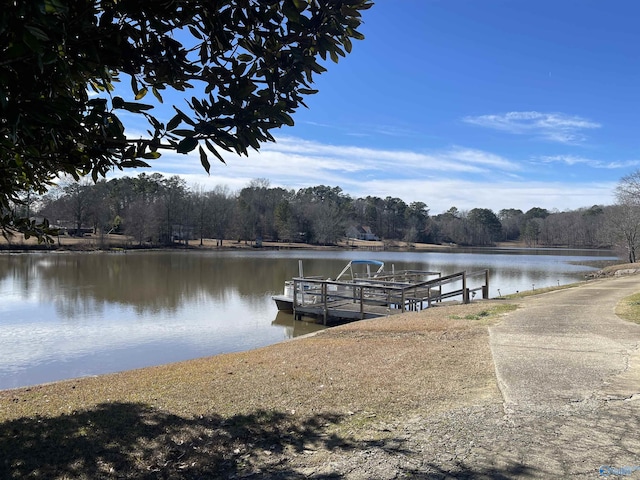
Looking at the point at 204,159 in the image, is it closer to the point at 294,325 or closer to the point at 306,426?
the point at 306,426

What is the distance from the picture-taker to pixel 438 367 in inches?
255

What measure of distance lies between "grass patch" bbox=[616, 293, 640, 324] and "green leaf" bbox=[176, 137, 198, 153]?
386 inches

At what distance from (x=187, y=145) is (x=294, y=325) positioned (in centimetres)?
1537

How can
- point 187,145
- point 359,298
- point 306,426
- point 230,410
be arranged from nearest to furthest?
point 187,145 < point 306,426 < point 230,410 < point 359,298

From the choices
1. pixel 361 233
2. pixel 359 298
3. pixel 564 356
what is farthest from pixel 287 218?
pixel 564 356

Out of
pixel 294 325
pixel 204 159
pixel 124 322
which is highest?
pixel 204 159

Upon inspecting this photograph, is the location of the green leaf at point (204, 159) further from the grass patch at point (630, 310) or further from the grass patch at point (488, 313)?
the grass patch at point (488, 313)

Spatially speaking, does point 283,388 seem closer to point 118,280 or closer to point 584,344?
point 584,344

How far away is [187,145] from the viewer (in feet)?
9.72

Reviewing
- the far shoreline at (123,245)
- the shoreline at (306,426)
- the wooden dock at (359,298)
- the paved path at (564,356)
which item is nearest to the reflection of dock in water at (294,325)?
the wooden dock at (359,298)

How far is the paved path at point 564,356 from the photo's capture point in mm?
5055

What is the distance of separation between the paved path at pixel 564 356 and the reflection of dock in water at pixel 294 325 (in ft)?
25.2

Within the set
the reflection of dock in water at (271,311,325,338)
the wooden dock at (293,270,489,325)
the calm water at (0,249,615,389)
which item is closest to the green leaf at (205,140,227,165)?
the calm water at (0,249,615,389)

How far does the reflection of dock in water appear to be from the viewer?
16520 millimetres
